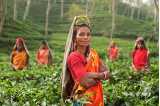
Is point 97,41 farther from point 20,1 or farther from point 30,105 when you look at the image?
point 30,105

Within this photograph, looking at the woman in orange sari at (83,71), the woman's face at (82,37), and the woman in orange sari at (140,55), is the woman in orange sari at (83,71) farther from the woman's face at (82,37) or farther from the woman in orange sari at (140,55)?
the woman in orange sari at (140,55)

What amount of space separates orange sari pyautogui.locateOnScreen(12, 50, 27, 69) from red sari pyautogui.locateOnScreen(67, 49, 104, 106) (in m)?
→ 8.15

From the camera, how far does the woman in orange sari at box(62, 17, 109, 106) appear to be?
4145mm

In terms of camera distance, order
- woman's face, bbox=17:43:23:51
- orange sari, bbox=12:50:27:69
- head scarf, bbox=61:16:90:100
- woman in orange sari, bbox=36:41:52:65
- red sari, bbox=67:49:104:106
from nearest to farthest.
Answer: red sari, bbox=67:49:104:106 < head scarf, bbox=61:16:90:100 < woman's face, bbox=17:43:23:51 < orange sari, bbox=12:50:27:69 < woman in orange sari, bbox=36:41:52:65

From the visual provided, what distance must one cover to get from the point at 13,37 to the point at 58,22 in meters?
17.2

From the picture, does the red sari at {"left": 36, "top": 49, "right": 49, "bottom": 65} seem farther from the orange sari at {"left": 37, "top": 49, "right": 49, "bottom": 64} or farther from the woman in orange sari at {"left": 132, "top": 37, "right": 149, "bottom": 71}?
the woman in orange sari at {"left": 132, "top": 37, "right": 149, "bottom": 71}

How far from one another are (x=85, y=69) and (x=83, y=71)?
4 cm

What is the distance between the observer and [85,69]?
4160 mm

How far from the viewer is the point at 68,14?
2323 inches

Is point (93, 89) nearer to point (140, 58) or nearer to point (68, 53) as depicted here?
point (68, 53)

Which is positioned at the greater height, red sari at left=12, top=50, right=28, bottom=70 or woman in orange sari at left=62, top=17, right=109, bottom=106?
woman in orange sari at left=62, top=17, right=109, bottom=106

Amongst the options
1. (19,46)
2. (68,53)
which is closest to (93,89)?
(68,53)

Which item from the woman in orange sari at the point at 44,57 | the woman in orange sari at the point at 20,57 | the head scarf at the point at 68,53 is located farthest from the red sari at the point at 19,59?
the head scarf at the point at 68,53

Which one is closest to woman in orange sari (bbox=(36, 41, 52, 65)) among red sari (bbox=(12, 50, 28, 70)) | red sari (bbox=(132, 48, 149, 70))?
red sari (bbox=(12, 50, 28, 70))
